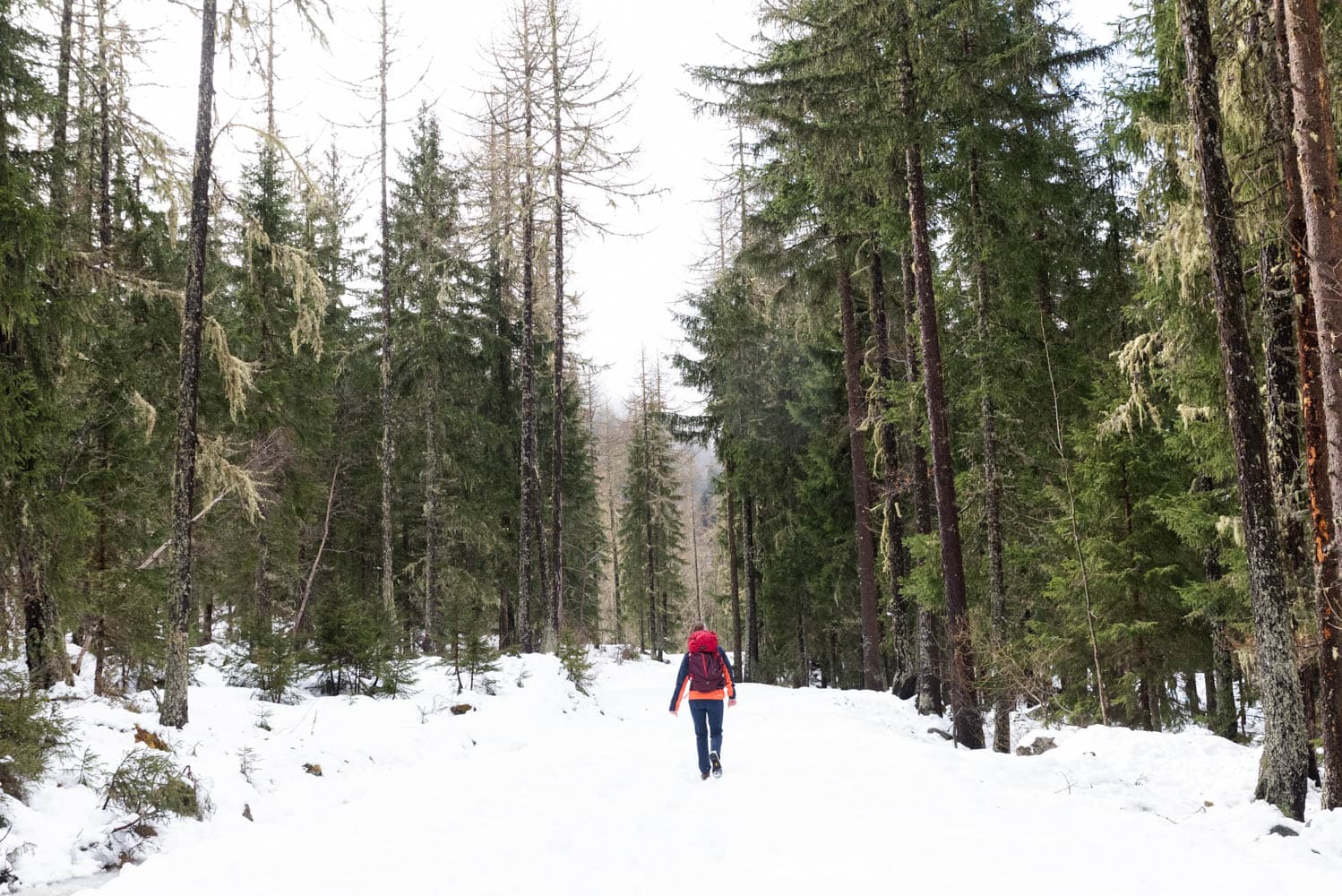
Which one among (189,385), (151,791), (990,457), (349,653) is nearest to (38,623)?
(189,385)

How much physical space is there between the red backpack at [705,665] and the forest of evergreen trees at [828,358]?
210 inches

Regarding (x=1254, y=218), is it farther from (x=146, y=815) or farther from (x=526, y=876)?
(x=146, y=815)

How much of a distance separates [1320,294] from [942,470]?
21.3 feet

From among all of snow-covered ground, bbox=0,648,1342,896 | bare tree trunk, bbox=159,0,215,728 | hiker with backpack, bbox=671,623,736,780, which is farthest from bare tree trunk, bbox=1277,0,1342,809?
bare tree trunk, bbox=159,0,215,728

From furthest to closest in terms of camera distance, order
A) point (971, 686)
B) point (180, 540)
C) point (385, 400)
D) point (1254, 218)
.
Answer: point (385, 400) → point (971, 686) → point (180, 540) → point (1254, 218)

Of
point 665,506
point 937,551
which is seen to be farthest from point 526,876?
point 665,506

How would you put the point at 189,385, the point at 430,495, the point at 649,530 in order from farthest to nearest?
the point at 649,530 → the point at 430,495 → the point at 189,385

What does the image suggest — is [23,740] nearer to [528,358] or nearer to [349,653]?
[349,653]

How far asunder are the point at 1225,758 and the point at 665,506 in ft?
117

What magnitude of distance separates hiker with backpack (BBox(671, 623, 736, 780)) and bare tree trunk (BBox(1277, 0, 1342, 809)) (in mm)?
6107

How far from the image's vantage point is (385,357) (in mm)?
21828

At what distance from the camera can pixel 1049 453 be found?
15.4 metres

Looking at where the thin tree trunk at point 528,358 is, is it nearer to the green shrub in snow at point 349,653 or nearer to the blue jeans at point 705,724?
the green shrub in snow at point 349,653

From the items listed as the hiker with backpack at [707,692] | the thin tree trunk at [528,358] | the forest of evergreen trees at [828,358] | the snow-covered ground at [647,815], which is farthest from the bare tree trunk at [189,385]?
the thin tree trunk at [528,358]
